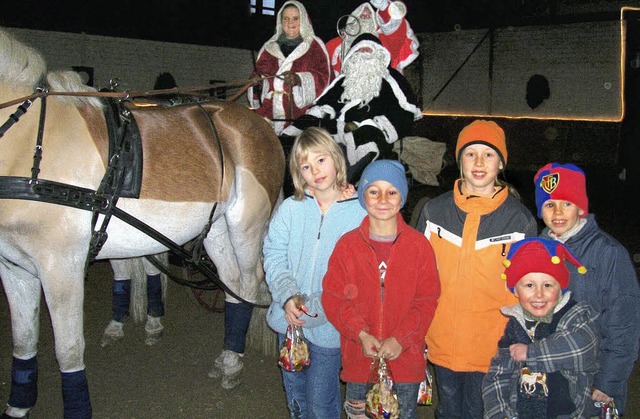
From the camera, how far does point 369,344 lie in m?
2.32

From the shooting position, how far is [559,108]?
16.1 m

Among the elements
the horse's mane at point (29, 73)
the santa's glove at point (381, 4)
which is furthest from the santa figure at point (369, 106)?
the horse's mane at point (29, 73)

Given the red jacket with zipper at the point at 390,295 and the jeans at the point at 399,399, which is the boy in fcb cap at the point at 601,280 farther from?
the jeans at the point at 399,399

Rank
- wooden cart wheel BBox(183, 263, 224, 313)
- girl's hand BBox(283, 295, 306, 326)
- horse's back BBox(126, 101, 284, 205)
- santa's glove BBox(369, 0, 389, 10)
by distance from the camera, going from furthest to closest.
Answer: santa's glove BBox(369, 0, 389, 10)
wooden cart wheel BBox(183, 263, 224, 313)
horse's back BBox(126, 101, 284, 205)
girl's hand BBox(283, 295, 306, 326)

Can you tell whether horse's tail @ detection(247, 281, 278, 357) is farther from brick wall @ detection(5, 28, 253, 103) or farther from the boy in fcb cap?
brick wall @ detection(5, 28, 253, 103)

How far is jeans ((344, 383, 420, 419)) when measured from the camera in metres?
2.49

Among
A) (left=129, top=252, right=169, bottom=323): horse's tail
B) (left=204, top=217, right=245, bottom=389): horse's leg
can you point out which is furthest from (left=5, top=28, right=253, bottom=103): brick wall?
(left=204, top=217, right=245, bottom=389): horse's leg

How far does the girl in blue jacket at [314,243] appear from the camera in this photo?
2641mm

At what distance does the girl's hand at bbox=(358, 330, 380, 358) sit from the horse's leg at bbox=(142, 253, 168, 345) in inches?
Answer: 110

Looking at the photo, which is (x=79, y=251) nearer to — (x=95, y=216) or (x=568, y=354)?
(x=95, y=216)

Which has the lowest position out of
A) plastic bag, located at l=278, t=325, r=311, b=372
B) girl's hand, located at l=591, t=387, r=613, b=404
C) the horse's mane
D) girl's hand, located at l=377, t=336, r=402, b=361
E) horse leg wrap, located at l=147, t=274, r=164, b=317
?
horse leg wrap, located at l=147, t=274, r=164, b=317

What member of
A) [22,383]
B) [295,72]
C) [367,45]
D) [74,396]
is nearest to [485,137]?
[367,45]

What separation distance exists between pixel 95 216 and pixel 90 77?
41.9 feet

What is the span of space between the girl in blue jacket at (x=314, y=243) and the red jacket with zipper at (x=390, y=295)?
0.58 feet
